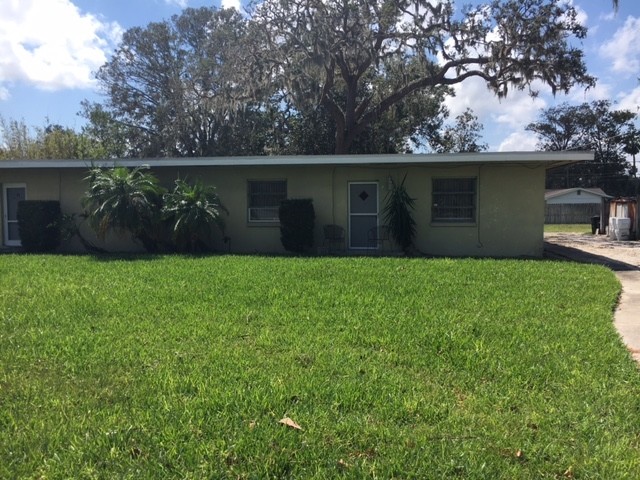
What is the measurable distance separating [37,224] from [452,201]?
11.5m

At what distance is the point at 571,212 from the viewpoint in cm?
4331

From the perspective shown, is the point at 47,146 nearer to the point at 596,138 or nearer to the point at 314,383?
the point at 314,383

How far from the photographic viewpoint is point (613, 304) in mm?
7688

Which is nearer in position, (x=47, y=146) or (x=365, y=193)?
(x=365, y=193)

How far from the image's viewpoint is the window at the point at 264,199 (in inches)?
600

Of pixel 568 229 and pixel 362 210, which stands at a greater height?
pixel 362 210

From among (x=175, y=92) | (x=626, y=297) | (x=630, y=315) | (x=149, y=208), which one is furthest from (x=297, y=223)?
(x=175, y=92)

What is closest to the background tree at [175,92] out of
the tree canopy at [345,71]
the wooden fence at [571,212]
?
Result: the tree canopy at [345,71]

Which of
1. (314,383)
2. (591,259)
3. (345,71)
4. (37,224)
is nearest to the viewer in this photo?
(314,383)

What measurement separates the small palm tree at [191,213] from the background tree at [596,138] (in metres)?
50.3

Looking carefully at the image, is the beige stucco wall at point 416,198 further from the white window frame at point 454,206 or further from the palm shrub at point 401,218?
the palm shrub at point 401,218

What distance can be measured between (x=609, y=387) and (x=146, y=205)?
11597mm

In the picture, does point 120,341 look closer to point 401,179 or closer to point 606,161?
point 401,179

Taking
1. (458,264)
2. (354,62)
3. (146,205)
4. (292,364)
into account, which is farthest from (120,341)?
(354,62)
